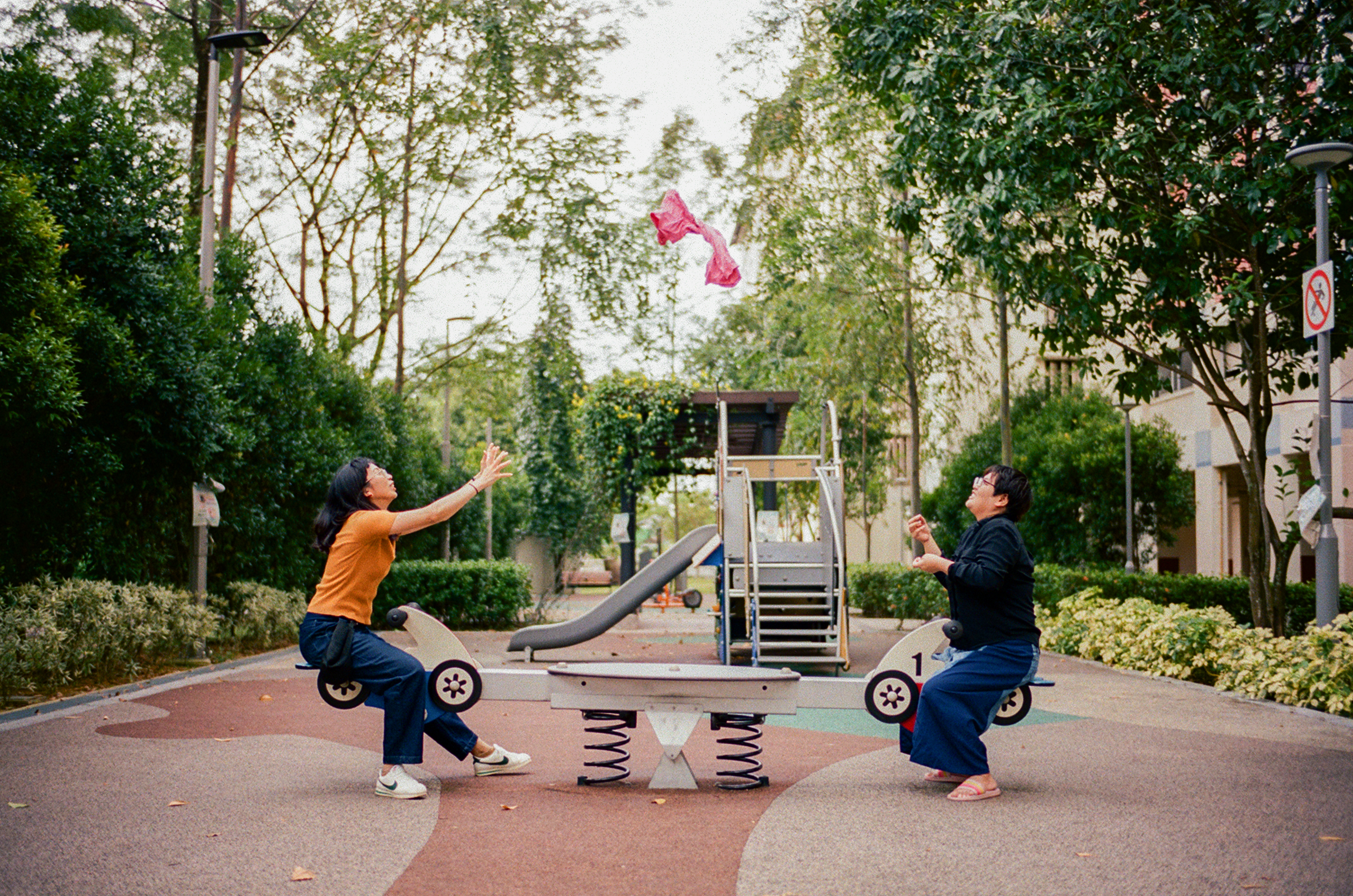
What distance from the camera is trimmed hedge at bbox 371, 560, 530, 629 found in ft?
70.8

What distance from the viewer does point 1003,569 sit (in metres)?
5.88

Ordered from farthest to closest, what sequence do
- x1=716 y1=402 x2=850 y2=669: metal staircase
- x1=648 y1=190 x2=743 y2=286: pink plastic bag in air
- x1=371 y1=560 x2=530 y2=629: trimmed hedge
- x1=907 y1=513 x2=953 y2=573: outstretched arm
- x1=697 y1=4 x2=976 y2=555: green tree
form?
x1=371 y1=560 x2=530 y2=629: trimmed hedge
x1=697 y1=4 x2=976 y2=555: green tree
x1=648 y1=190 x2=743 y2=286: pink plastic bag in air
x1=716 y1=402 x2=850 y2=669: metal staircase
x1=907 y1=513 x2=953 y2=573: outstretched arm

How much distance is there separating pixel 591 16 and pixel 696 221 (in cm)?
576

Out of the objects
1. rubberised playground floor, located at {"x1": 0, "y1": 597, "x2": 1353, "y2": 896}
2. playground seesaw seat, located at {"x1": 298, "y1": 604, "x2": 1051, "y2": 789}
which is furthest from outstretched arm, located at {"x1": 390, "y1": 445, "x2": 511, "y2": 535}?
rubberised playground floor, located at {"x1": 0, "y1": 597, "x2": 1353, "y2": 896}

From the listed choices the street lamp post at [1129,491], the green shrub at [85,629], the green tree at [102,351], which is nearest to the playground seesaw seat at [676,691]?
the green tree at [102,351]

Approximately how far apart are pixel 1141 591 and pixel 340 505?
13160 millimetres

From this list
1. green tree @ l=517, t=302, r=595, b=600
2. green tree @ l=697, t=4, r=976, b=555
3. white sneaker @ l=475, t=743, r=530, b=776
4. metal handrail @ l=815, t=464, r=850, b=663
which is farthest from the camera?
green tree @ l=517, t=302, r=595, b=600

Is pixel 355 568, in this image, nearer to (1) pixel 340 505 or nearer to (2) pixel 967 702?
(1) pixel 340 505

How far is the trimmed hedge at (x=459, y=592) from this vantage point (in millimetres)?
21578

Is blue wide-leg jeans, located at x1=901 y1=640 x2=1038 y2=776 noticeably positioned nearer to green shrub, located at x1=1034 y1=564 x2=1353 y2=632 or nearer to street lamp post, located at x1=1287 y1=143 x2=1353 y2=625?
street lamp post, located at x1=1287 y1=143 x2=1353 y2=625

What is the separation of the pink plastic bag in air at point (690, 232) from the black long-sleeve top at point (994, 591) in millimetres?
10651

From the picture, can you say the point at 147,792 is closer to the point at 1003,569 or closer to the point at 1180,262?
the point at 1003,569

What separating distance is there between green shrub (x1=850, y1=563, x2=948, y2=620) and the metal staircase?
496 centimetres

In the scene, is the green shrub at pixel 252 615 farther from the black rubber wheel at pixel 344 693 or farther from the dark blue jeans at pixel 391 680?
the dark blue jeans at pixel 391 680
